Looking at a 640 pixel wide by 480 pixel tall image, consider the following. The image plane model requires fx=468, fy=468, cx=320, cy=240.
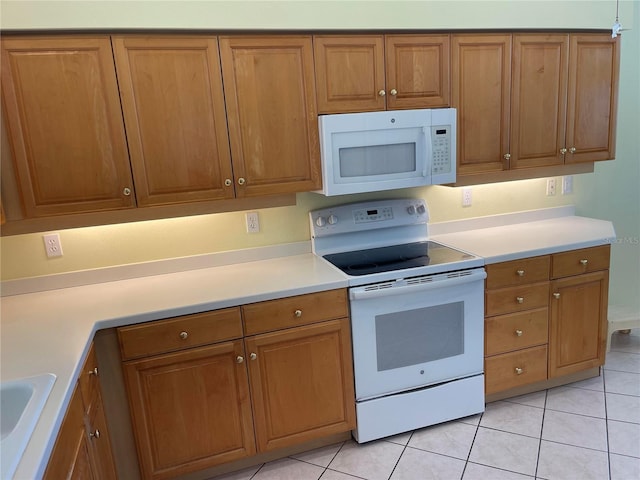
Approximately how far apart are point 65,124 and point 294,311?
1263 millimetres

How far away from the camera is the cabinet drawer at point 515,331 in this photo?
2.53m

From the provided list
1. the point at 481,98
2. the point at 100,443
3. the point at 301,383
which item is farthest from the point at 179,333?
the point at 481,98

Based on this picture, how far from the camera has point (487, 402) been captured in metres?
2.68

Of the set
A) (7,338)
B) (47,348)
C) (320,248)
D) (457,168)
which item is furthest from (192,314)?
(457,168)

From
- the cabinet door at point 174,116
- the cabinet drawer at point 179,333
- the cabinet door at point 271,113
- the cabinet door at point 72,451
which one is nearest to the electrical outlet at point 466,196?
the cabinet door at point 271,113

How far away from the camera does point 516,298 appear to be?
99.7 inches

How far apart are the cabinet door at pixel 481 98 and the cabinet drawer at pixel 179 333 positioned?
58.8 inches

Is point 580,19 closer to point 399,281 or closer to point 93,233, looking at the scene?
point 399,281

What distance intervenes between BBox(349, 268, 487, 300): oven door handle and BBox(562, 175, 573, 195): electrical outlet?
1.22 m

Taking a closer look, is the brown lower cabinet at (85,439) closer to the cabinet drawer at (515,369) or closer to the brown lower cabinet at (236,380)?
the brown lower cabinet at (236,380)

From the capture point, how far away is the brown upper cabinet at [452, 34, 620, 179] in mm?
2498

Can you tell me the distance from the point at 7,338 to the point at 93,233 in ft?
2.32

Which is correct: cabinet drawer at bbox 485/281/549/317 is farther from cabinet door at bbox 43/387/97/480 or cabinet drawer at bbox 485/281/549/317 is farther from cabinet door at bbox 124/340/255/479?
cabinet door at bbox 43/387/97/480

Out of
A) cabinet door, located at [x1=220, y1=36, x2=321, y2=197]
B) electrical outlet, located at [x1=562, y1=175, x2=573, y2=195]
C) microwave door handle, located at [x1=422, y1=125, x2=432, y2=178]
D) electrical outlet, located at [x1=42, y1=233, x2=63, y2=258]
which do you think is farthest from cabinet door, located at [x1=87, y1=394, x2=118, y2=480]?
electrical outlet, located at [x1=562, y1=175, x2=573, y2=195]
